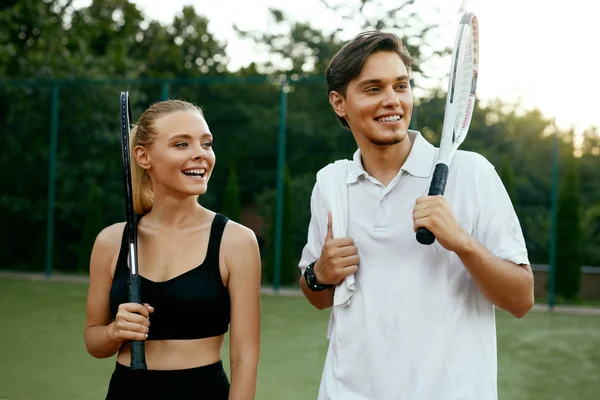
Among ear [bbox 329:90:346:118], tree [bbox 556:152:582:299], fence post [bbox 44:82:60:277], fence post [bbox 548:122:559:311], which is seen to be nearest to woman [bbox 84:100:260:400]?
ear [bbox 329:90:346:118]

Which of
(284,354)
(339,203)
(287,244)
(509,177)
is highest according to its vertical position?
(509,177)

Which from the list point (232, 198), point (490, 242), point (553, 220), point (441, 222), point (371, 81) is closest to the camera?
point (441, 222)

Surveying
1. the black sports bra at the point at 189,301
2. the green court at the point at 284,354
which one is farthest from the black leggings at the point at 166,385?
the green court at the point at 284,354

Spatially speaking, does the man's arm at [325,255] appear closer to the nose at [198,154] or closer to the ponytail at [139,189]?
the nose at [198,154]

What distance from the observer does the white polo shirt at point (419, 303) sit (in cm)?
196

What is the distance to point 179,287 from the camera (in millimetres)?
2355

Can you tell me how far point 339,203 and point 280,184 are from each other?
33.1ft

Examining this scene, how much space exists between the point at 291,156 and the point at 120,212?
345 cm

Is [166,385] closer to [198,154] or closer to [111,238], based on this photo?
[111,238]

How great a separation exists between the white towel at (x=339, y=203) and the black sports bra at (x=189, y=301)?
0.40m

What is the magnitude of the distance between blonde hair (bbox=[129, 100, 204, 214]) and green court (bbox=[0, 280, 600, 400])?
307 cm

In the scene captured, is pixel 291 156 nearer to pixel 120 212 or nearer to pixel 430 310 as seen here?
pixel 120 212

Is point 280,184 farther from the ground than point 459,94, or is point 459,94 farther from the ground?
point 459,94

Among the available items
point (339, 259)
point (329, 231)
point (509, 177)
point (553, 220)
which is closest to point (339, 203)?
point (329, 231)
